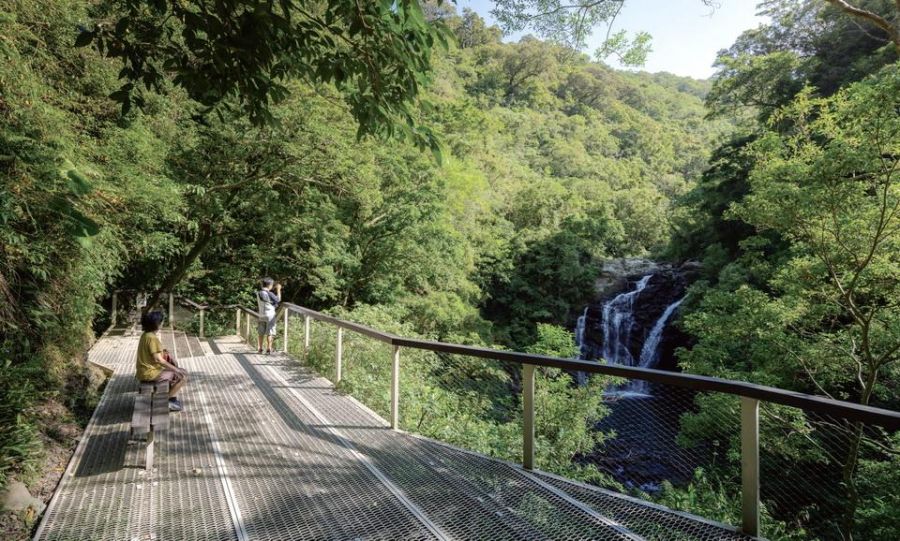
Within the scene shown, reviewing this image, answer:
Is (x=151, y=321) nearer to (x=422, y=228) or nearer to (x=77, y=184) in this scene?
(x=77, y=184)

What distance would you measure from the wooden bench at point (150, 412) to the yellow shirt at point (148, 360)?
96 millimetres

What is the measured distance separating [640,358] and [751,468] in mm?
19834

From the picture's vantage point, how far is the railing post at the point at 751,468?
8.05ft

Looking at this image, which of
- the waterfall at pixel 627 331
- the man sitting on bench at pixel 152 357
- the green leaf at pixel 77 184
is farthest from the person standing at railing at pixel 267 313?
the waterfall at pixel 627 331

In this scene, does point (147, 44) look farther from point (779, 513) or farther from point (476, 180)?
point (476, 180)

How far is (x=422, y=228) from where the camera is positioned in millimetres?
16312

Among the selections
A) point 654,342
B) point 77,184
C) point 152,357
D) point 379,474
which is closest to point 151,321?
point 152,357

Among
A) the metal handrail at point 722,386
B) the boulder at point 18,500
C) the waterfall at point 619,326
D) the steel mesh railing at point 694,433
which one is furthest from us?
the waterfall at point 619,326

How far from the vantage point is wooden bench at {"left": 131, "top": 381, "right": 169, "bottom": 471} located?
3.60 m

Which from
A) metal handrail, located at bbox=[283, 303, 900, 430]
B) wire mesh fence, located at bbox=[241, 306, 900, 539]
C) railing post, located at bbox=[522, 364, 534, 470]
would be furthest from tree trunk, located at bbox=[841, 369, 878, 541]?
railing post, located at bbox=[522, 364, 534, 470]

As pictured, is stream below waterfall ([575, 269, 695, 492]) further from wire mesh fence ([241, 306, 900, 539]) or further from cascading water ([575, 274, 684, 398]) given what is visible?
wire mesh fence ([241, 306, 900, 539])

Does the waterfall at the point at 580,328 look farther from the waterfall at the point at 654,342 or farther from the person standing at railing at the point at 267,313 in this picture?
the person standing at railing at the point at 267,313

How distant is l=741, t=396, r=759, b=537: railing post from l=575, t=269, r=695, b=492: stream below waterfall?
8921mm

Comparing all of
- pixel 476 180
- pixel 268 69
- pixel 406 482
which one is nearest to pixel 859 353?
pixel 406 482
